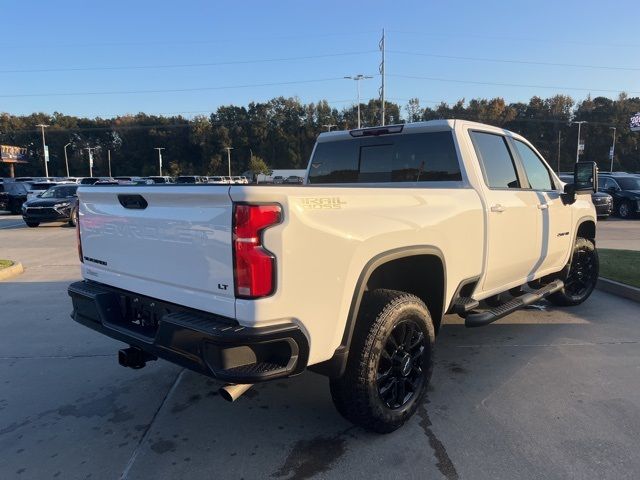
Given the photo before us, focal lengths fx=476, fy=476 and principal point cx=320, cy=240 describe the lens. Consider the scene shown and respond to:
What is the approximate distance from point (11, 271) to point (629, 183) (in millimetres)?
21626

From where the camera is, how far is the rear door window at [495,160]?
4090mm

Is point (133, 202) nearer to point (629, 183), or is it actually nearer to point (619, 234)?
point (619, 234)

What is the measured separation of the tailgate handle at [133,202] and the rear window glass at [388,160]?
7.46 ft

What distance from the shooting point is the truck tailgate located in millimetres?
2383

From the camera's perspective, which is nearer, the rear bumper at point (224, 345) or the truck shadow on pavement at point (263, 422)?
the rear bumper at point (224, 345)

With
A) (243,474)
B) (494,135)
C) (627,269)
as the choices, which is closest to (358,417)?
(243,474)

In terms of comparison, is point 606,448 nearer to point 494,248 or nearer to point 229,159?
point 494,248

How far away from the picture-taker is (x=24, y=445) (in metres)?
3.05

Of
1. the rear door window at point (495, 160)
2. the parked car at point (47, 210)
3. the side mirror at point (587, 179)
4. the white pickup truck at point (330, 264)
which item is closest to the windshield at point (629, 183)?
the side mirror at point (587, 179)

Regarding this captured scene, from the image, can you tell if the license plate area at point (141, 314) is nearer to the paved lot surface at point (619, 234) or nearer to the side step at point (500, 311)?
the side step at point (500, 311)

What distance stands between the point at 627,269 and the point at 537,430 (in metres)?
5.53

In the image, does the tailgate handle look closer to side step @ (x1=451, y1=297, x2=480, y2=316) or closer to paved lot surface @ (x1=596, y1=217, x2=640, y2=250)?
side step @ (x1=451, y1=297, x2=480, y2=316)

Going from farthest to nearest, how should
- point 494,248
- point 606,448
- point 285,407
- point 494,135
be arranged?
1. point 494,135
2. point 494,248
3. point 285,407
4. point 606,448

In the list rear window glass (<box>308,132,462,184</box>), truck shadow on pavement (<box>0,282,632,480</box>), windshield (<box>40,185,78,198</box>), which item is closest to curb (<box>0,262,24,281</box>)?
truck shadow on pavement (<box>0,282,632,480</box>)
